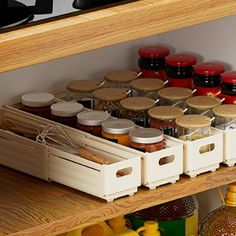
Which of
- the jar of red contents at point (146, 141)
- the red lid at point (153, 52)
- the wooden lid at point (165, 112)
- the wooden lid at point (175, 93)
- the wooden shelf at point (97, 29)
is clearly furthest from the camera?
the red lid at point (153, 52)

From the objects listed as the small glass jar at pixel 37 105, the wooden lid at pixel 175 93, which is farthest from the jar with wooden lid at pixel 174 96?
the small glass jar at pixel 37 105

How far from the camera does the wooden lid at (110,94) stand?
96.0 inches

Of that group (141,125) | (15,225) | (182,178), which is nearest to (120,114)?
(141,125)

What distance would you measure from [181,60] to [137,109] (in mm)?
208

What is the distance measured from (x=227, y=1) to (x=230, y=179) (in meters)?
0.41

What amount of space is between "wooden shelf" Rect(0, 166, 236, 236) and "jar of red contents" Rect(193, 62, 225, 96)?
0.67 feet

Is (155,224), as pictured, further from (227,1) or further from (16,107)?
(227,1)

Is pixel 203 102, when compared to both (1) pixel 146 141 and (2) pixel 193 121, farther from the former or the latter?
(1) pixel 146 141

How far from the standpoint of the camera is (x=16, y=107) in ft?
8.11

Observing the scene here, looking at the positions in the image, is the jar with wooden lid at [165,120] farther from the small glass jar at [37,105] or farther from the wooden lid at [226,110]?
the small glass jar at [37,105]

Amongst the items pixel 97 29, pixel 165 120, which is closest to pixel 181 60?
pixel 165 120

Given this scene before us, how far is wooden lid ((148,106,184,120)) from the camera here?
7.68ft

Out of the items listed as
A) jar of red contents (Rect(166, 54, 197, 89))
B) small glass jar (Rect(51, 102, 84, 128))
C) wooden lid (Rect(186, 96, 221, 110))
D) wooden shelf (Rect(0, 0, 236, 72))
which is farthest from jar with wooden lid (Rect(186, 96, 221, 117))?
wooden shelf (Rect(0, 0, 236, 72))

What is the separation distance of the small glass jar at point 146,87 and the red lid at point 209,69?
8 cm
